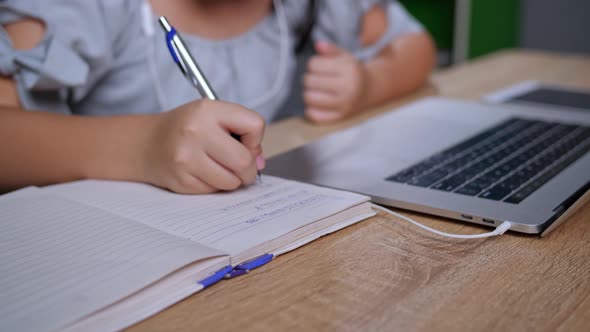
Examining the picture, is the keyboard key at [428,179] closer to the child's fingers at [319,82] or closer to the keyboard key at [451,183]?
Result: the keyboard key at [451,183]

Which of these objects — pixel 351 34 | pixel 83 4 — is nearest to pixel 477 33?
pixel 351 34

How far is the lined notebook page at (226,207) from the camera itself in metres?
0.49

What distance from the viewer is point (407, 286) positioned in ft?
1.44

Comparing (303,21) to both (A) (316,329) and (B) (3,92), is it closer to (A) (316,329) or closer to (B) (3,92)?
(B) (3,92)

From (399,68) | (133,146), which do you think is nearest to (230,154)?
(133,146)

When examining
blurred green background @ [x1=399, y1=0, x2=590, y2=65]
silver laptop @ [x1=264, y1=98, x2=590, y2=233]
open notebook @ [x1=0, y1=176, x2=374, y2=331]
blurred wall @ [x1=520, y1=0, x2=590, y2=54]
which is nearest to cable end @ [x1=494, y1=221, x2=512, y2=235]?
silver laptop @ [x1=264, y1=98, x2=590, y2=233]

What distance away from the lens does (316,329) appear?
0.39 metres

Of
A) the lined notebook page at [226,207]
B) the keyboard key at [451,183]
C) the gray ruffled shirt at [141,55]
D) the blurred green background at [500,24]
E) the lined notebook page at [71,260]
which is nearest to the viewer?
the lined notebook page at [71,260]

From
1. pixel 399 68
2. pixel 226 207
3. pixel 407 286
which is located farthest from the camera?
pixel 399 68

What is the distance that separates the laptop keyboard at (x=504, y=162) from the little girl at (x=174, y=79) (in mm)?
178

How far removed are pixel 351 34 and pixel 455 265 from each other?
2.65ft

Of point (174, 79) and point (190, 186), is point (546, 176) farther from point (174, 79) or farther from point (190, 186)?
point (174, 79)

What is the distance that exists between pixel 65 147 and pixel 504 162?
0.45 meters

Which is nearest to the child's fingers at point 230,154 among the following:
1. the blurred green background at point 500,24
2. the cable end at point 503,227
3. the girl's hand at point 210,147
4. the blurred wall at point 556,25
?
the girl's hand at point 210,147
